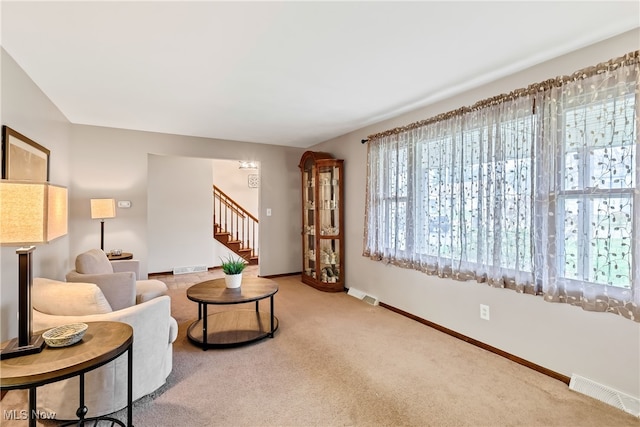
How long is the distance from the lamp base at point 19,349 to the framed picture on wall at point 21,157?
1.48m

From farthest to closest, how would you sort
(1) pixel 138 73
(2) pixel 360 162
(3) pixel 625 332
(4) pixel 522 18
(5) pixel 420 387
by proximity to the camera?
1. (2) pixel 360 162
2. (1) pixel 138 73
3. (5) pixel 420 387
4. (3) pixel 625 332
5. (4) pixel 522 18

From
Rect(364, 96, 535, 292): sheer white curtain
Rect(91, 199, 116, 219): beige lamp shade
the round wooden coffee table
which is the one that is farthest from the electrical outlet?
Rect(91, 199, 116, 219): beige lamp shade

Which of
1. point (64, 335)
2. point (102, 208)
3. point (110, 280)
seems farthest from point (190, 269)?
point (64, 335)

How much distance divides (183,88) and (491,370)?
12.0 ft

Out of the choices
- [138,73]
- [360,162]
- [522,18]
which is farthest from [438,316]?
[138,73]

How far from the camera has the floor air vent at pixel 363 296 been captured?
163 inches

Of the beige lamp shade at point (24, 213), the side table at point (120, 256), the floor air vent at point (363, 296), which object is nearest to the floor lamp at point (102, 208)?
the side table at point (120, 256)

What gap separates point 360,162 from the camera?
447 centimetres

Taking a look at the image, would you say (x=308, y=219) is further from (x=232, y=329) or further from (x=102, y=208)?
(x=102, y=208)

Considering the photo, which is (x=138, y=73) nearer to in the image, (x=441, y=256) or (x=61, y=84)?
(x=61, y=84)

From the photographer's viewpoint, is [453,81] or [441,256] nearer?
[453,81]

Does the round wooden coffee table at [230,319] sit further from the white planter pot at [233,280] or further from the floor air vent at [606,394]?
the floor air vent at [606,394]

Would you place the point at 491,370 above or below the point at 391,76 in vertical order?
below

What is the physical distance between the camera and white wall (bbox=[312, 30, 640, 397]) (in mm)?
2014
